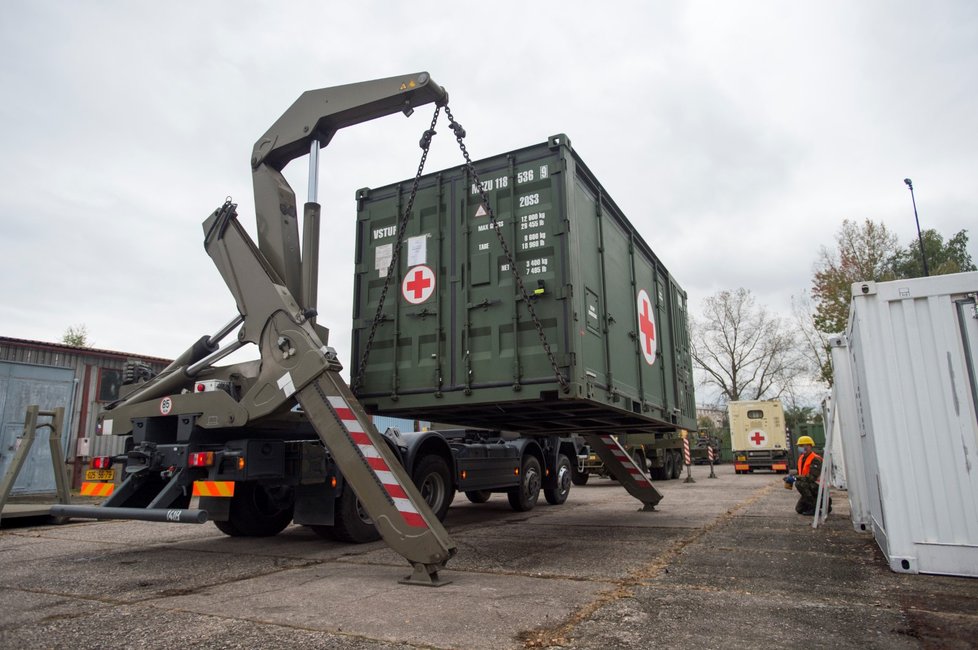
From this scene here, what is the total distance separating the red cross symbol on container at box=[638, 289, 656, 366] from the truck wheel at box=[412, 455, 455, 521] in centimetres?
312

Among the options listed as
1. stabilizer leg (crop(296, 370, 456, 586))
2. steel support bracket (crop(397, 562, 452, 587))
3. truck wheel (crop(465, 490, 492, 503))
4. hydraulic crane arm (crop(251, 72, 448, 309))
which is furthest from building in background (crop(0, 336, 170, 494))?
steel support bracket (crop(397, 562, 452, 587))

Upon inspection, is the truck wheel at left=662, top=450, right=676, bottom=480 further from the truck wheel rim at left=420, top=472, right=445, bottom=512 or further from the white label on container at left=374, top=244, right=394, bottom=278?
the white label on container at left=374, top=244, right=394, bottom=278

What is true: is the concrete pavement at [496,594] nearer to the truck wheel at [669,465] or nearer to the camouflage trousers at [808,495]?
the camouflage trousers at [808,495]

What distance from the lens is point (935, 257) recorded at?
101 ft

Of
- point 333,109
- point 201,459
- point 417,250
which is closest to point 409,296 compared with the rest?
point 417,250

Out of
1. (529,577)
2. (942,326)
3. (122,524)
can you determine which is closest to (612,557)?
(529,577)

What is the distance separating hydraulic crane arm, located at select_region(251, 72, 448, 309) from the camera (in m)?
5.83

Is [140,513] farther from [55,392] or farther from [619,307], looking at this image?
[55,392]

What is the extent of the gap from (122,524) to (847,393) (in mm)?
10906

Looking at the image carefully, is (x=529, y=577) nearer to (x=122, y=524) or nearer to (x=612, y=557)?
(x=612, y=557)

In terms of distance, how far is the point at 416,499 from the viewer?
483cm

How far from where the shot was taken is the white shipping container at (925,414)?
464 centimetres

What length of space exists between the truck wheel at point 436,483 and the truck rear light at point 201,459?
2.91 m

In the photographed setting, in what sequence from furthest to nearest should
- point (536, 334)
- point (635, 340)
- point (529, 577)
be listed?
point (635, 340), point (536, 334), point (529, 577)
